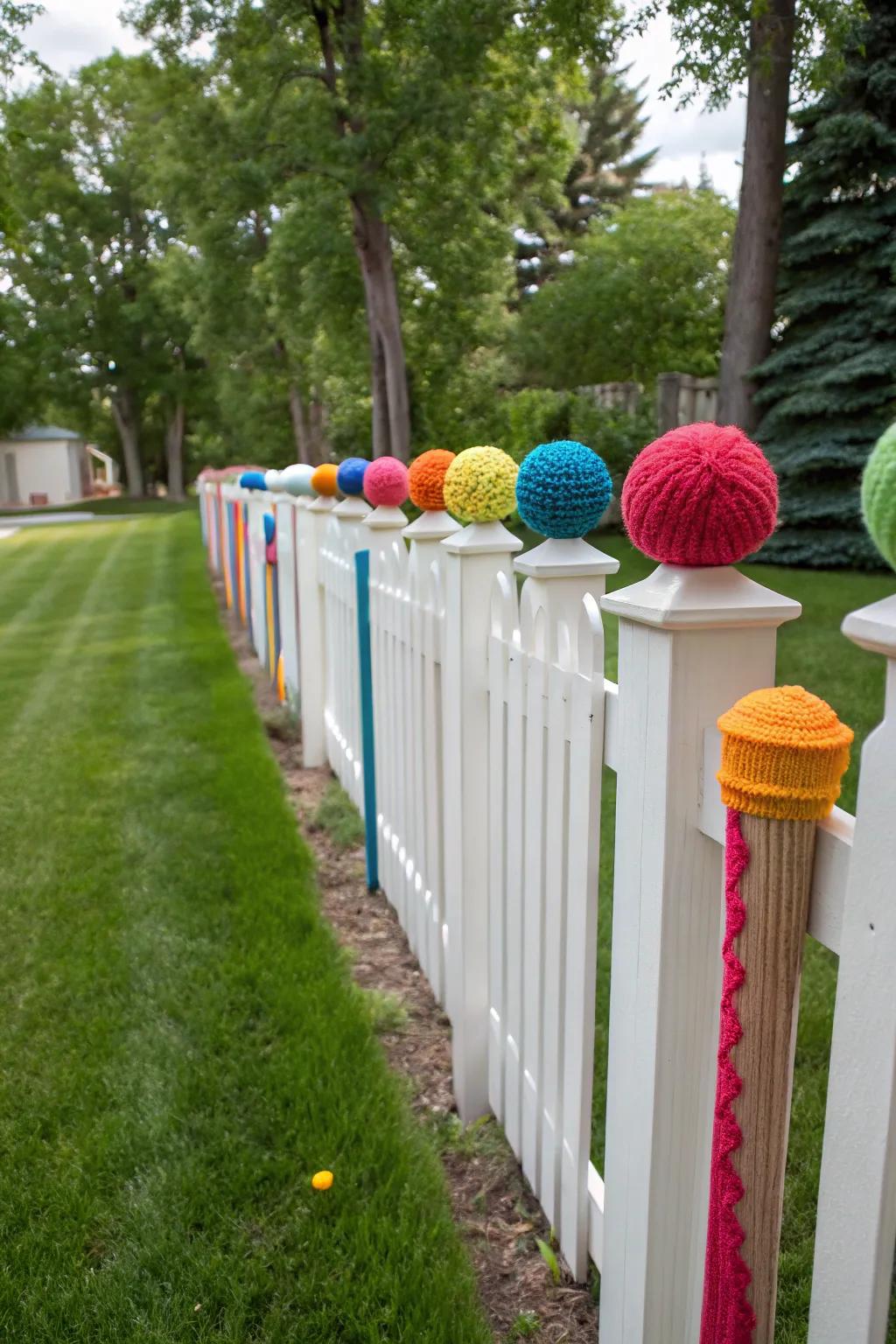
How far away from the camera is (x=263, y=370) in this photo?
1129 inches

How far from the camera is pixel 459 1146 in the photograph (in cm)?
258

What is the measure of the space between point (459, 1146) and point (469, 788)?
900mm

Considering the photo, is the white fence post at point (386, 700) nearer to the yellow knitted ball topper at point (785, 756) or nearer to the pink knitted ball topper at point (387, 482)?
the pink knitted ball topper at point (387, 482)

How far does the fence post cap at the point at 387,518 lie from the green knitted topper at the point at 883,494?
291 centimetres

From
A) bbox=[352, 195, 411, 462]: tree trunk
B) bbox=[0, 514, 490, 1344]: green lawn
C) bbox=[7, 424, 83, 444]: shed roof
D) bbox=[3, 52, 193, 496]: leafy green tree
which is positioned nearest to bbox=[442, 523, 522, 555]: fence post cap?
bbox=[0, 514, 490, 1344]: green lawn

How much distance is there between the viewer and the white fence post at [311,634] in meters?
5.54

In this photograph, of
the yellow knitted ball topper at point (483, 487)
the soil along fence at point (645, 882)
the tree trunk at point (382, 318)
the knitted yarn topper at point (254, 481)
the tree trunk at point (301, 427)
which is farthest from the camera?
the tree trunk at point (301, 427)

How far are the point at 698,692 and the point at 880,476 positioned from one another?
47cm

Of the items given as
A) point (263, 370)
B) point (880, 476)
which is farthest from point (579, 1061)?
point (263, 370)

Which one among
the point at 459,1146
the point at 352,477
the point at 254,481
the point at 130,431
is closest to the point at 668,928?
the point at 459,1146

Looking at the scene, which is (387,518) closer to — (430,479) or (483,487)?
(430,479)

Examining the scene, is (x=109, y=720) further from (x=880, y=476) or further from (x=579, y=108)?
(x=579, y=108)

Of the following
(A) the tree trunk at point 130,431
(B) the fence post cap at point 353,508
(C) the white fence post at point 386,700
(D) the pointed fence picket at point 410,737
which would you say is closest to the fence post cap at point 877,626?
(D) the pointed fence picket at point 410,737

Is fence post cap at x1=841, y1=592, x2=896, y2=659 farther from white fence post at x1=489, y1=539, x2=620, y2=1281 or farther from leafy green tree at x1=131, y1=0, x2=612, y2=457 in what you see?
leafy green tree at x1=131, y1=0, x2=612, y2=457
